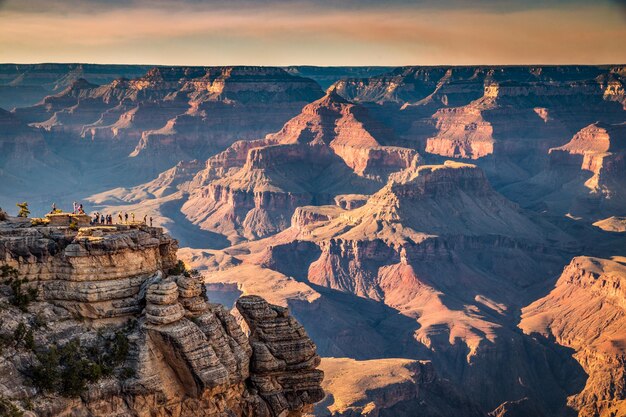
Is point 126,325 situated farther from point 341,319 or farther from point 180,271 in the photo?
point 341,319

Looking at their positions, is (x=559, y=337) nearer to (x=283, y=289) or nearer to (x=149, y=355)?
(x=283, y=289)

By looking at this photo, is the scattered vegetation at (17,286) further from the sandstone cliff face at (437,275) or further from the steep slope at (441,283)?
the sandstone cliff face at (437,275)

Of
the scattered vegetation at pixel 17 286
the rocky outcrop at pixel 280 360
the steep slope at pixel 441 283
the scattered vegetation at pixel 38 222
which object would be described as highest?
the scattered vegetation at pixel 38 222

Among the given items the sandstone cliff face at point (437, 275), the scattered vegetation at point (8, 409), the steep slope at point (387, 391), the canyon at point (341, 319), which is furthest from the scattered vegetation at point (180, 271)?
the sandstone cliff face at point (437, 275)

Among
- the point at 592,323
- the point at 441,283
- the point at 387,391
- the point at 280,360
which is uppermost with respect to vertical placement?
the point at 280,360

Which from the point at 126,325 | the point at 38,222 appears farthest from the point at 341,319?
the point at 126,325

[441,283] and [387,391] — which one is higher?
[387,391]
